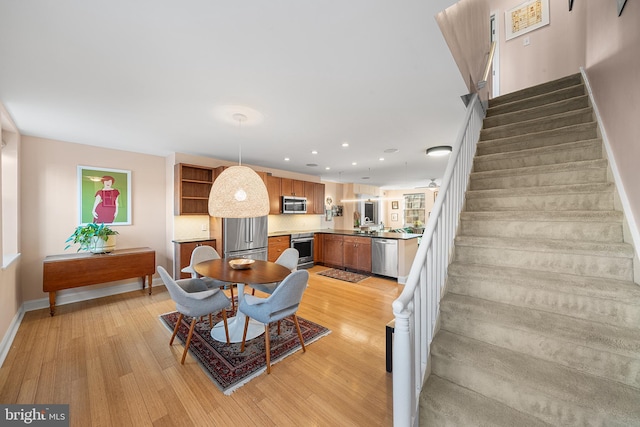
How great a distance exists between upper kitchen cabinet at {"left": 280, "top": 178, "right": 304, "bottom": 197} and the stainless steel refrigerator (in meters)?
1.03

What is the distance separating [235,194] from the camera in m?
2.73

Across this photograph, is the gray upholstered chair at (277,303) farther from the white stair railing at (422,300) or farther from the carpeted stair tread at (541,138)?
the carpeted stair tread at (541,138)

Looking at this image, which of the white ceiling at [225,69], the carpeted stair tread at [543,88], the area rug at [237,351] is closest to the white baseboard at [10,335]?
the area rug at [237,351]

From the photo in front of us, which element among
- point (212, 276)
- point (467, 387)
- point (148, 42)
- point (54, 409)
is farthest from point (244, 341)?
point (148, 42)

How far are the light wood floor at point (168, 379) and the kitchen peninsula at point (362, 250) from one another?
6.33 ft

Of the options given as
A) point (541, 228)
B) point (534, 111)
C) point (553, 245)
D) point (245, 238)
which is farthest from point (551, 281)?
point (245, 238)

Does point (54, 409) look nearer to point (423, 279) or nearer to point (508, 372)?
point (423, 279)

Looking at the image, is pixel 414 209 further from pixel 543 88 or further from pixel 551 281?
pixel 551 281

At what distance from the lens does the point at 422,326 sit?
1.44 m

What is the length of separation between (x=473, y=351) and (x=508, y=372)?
178 mm

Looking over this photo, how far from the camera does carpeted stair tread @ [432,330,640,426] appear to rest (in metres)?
1.08

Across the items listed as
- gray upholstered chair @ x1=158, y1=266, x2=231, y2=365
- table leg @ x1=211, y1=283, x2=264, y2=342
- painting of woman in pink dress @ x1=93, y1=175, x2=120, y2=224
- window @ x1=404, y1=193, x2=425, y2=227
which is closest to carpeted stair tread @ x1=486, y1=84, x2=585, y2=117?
table leg @ x1=211, y1=283, x2=264, y2=342

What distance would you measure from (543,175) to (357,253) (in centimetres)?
370

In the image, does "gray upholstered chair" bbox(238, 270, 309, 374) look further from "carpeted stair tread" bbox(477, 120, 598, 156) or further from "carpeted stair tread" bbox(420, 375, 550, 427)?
"carpeted stair tread" bbox(477, 120, 598, 156)
